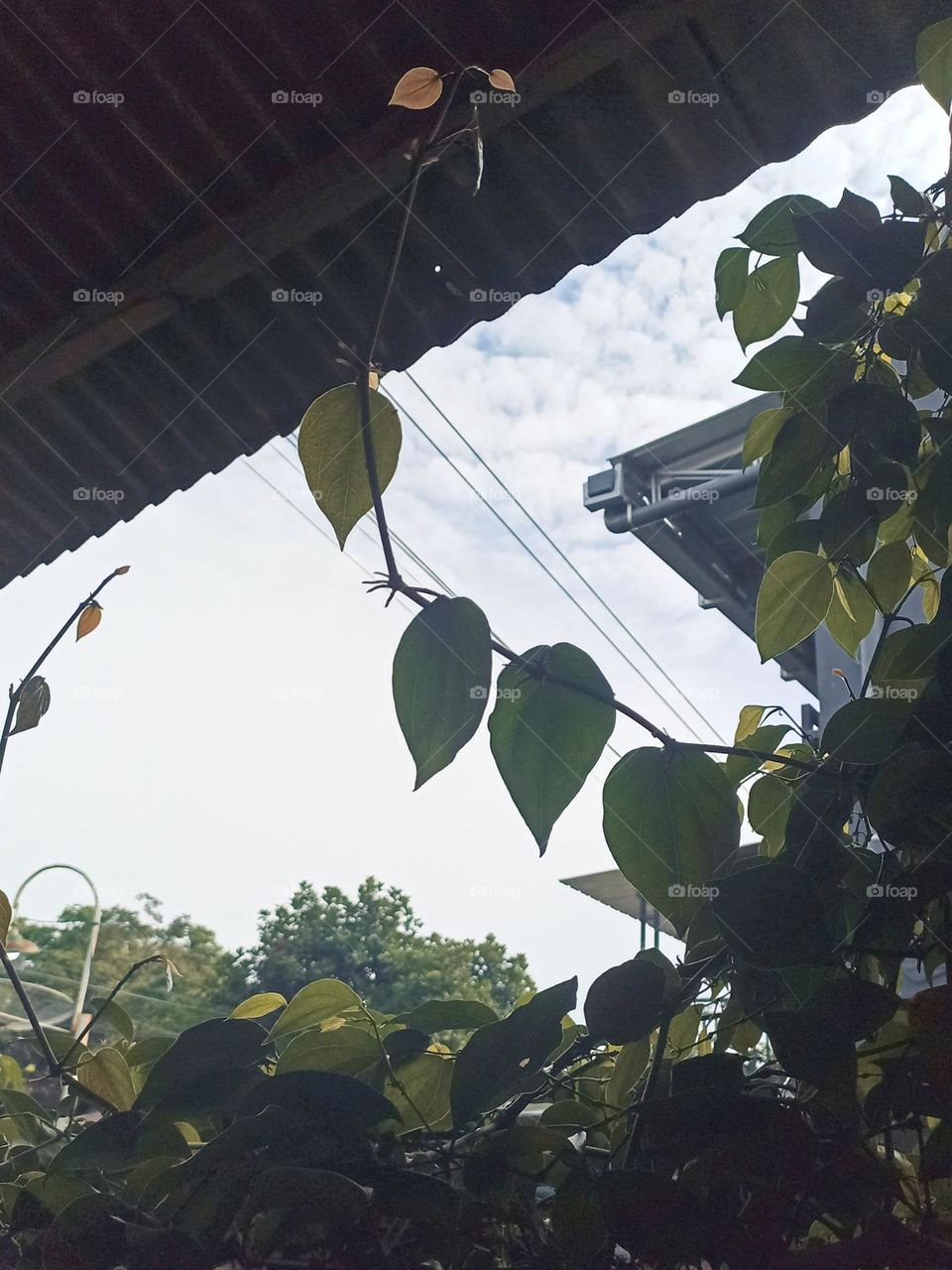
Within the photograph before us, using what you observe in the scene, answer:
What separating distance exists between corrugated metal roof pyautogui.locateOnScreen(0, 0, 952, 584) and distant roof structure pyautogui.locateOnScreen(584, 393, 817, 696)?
175 centimetres

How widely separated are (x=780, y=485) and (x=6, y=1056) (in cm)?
44

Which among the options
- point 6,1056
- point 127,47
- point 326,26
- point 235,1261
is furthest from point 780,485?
point 127,47

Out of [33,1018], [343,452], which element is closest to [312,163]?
[343,452]

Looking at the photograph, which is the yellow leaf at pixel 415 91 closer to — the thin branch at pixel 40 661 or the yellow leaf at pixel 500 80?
the yellow leaf at pixel 500 80

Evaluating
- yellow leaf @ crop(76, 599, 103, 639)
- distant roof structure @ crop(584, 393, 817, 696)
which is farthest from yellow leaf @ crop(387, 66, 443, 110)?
distant roof structure @ crop(584, 393, 817, 696)

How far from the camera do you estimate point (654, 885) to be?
281mm

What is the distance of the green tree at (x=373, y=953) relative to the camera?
12.4 m

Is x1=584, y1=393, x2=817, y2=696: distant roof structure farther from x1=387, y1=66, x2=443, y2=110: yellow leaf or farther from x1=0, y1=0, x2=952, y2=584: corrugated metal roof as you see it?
x1=387, y1=66, x2=443, y2=110: yellow leaf

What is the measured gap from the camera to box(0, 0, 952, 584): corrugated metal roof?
648 mm

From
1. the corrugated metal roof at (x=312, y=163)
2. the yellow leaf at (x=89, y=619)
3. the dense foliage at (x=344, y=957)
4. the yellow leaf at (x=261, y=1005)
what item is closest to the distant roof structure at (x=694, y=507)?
the corrugated metal roof at (x=312, y=163)

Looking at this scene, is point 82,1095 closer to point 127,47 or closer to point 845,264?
point 845,264

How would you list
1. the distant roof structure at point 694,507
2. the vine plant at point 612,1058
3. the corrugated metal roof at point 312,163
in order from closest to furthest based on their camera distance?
the vine plant at point 612,1058, the corrugated metal roof at point 312,163, the distant roof structure at point 694,507

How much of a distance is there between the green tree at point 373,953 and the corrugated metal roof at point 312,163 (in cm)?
1189

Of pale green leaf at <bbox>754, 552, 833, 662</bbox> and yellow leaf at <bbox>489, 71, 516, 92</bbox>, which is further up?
yellow leaf at <bbox>489, 71, 516, 92</bbox>
